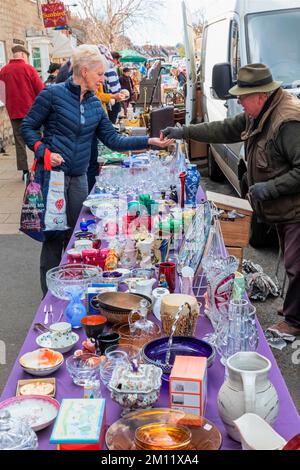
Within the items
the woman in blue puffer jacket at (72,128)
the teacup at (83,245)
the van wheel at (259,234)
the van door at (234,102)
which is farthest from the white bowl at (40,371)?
the van door at (234,102)

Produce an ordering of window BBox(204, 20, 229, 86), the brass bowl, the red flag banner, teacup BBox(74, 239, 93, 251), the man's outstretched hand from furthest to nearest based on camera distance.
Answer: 1. the red flag banner
2. window BBox(204, 20, 229, 86)
3. the man's outstretched hand
4. teacup BBox(74, 239, 93, 251)
5. the brass bowl

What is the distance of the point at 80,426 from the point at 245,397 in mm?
472

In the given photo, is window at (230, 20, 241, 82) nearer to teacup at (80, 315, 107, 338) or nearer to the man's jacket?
the man's jacket

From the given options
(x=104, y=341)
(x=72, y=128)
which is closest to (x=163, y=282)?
(x=104, y=341)

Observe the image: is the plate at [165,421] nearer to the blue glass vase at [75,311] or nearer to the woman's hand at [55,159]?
the blue glass vase at [75,311]

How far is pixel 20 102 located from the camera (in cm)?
903

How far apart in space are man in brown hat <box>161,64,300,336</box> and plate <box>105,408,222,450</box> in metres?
2.21

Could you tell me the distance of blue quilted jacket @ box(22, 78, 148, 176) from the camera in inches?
147

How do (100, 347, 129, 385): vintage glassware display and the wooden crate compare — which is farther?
the wooden crate

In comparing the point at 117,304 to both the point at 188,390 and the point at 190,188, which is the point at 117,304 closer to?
the point at 188,390

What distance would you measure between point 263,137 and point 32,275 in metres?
2.86

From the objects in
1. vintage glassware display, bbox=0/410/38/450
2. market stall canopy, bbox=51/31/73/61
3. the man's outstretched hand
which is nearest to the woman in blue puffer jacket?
the man's outstretched hand
